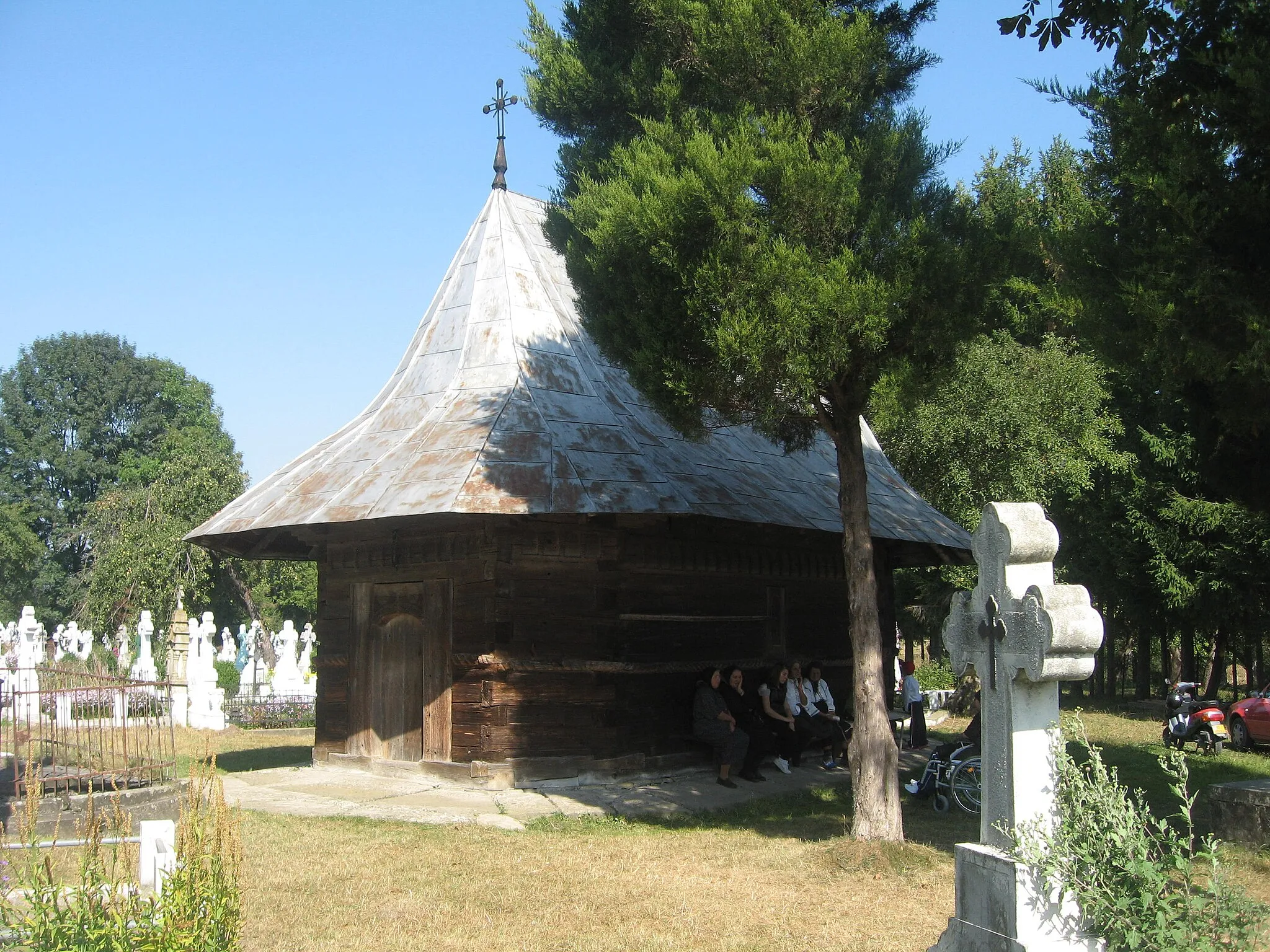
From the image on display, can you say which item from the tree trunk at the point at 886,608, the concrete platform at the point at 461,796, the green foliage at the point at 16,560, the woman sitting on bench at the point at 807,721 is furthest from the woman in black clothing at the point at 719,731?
the green foliage at the point at 16,560

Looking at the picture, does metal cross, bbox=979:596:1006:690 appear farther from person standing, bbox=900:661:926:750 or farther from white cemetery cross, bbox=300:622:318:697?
white cemetery cross, bbox=300:622:318:697

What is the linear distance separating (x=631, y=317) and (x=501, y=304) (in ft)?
18.2

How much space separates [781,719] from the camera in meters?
14.7

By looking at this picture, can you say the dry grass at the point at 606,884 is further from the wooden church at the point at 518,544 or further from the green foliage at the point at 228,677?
the green foliage at the point at 228,677

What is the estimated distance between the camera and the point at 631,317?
32.2 ft

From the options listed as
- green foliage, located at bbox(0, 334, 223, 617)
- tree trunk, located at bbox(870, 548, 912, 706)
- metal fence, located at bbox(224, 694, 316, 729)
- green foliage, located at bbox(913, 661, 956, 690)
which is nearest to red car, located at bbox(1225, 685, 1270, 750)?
tree trunk, located at bbox(870, 548, 912, 706)

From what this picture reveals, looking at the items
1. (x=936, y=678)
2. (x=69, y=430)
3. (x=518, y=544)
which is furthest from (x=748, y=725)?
(x=69, y=430)

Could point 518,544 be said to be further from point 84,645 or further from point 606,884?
point 84,645

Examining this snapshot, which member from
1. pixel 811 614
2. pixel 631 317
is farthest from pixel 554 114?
pixel 811 614

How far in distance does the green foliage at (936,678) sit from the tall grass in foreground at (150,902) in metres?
30.0

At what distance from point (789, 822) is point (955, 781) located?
1.93 m

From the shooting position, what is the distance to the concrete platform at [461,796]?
11.5 metres

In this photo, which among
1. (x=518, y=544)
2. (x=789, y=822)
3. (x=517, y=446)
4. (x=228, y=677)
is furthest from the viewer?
(x=228, y=677)

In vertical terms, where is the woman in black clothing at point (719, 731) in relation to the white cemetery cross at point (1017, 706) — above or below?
below
